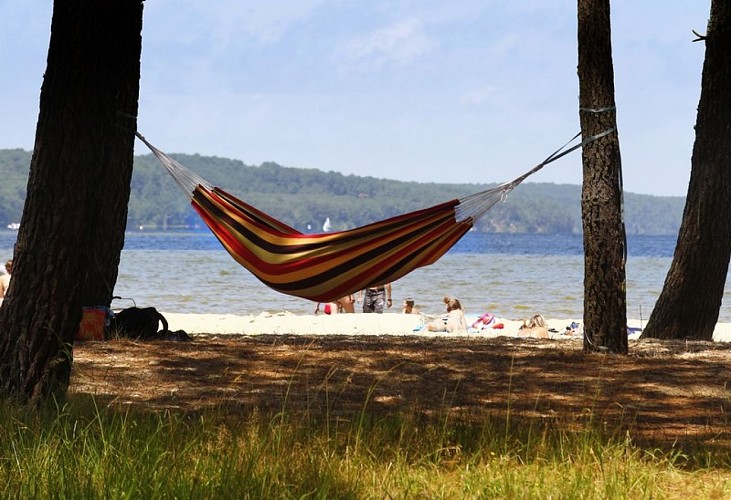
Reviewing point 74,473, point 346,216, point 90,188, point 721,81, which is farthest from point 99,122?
point 346,216

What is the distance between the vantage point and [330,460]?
2814 mm

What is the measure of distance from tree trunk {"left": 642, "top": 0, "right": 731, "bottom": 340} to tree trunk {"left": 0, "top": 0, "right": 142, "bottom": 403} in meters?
3.55

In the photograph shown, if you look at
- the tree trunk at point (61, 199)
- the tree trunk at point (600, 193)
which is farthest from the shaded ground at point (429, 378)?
the tree trunk at point (61, 199)

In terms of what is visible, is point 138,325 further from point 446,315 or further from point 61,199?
point 446,315

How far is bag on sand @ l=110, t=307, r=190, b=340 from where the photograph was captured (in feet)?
17.7

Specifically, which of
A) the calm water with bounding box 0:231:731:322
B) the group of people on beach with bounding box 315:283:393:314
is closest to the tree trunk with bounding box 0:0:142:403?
the group of people on beach with bounding box 315:283:393:314

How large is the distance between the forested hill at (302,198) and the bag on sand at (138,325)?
2473 inches

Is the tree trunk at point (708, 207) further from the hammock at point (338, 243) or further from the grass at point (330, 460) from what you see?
the grass at point (330, 460)

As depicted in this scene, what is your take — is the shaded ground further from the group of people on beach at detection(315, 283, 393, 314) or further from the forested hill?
the forested hill

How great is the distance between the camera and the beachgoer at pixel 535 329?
741cm

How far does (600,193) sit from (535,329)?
272 centimetres

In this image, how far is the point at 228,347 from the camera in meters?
5.21

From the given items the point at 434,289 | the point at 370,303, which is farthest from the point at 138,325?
the point at 434,289

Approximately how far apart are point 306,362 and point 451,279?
1741 cm
